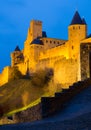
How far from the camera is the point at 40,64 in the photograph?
50281mm

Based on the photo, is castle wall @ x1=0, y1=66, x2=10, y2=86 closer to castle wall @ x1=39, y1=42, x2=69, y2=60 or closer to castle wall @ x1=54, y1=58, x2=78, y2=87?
castle wall @ x1=39, y1=42, x2=69, y2=60

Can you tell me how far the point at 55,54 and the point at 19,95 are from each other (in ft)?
22.6

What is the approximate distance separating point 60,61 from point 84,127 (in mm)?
34044

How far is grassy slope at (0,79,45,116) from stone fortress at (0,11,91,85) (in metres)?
2.50

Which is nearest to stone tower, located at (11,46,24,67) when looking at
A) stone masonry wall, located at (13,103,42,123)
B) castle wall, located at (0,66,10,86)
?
castle wall, located at (0,66,10,86)

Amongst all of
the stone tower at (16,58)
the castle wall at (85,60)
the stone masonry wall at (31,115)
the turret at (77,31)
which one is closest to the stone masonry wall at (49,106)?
the stone masonry wall at (31,115)

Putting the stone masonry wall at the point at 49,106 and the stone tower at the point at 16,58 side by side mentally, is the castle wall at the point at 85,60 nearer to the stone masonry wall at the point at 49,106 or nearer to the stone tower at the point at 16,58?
the stone masonry wall at the point at 49,106

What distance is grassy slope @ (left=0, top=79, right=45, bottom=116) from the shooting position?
4138 centimetres

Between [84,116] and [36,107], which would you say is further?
[36,107]

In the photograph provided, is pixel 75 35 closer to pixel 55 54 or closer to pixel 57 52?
pixel 57 52

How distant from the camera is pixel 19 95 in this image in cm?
4438

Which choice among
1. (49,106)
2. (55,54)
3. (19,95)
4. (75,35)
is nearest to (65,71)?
(75,35)

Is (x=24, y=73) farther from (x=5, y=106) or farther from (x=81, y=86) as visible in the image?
(x=81, y=86)

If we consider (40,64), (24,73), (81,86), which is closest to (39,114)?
(81,86)
